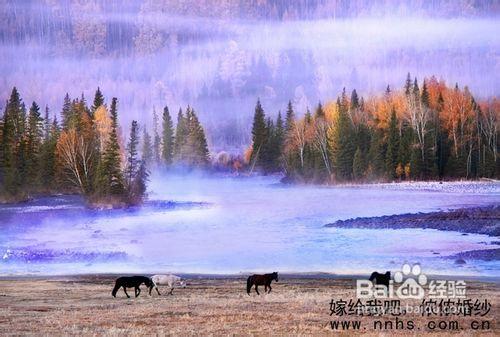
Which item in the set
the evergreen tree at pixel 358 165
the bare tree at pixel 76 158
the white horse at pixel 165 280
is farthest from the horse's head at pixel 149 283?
the evergreen tree at pixel 358 165

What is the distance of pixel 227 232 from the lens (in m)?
14.7

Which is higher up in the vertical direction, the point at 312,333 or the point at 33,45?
the point at 33,45

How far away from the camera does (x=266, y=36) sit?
50.1 ft

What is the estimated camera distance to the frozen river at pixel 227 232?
14.3 m

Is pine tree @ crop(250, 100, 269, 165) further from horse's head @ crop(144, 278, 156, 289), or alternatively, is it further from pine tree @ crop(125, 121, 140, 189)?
horse's head @ crop(144, 278, 156, 289)

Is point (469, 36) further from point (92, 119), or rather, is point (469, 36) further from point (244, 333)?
point (244, 333)

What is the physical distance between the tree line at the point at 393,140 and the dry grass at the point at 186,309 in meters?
2.05

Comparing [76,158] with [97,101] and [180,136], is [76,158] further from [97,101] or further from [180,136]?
[180,136]

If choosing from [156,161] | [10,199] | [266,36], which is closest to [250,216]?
[156,161]

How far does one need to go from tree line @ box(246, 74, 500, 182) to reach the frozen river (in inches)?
12.2

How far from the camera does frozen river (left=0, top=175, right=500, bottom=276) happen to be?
562 inches

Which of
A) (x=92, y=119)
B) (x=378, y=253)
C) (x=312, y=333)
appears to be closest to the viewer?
(x=312, y=333)

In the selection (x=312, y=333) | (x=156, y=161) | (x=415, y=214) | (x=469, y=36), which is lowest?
(x=312, y=333)

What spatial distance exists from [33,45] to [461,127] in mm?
7565
